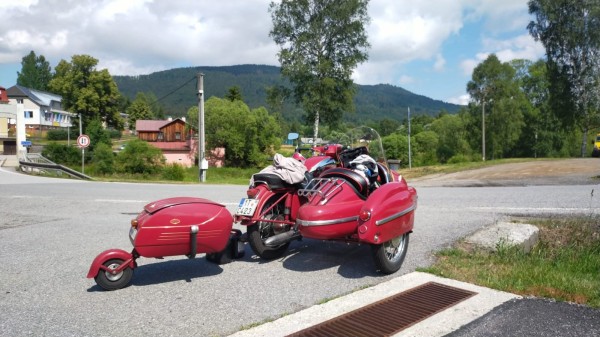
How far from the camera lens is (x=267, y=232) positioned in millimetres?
5574

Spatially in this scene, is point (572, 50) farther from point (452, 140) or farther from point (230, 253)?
point (230, 253)

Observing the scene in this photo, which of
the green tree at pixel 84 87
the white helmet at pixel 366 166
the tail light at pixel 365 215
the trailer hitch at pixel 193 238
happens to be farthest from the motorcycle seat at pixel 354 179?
the green tree at pixel 84 87

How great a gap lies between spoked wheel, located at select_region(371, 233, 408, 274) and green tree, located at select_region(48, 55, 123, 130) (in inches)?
2707

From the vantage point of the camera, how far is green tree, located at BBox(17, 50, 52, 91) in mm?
112375

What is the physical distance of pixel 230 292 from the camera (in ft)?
14.5

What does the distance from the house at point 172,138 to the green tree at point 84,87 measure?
7965 millimetres

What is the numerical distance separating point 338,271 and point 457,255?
1620mm

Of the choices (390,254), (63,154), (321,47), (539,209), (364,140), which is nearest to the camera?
(390,254)

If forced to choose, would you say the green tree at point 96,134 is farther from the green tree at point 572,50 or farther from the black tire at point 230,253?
the black tire at point 230,253

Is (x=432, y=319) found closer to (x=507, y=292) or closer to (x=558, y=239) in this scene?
(x=507, y=292)

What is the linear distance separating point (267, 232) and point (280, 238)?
1.05 feet

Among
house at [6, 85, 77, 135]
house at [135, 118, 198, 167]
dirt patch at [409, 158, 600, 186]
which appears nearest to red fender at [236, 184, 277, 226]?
dirt patch at [409, 158, 600, 186]

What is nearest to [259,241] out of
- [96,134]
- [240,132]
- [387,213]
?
[387,213]

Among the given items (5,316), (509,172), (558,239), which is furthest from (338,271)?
(509,172)
